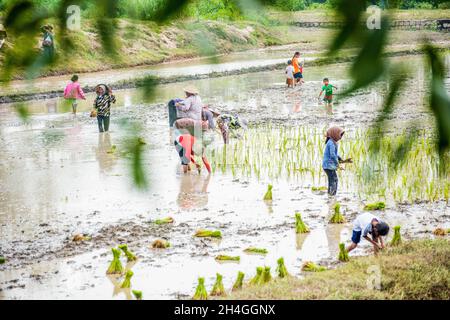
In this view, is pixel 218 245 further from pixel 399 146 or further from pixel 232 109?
pixel 232 109

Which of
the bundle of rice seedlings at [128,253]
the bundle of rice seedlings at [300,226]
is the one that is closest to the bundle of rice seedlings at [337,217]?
the bundle of rice seedlings at [300,226]

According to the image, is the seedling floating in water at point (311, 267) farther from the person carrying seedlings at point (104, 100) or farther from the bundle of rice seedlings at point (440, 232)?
the person carrying seedlings at point (104, 100)

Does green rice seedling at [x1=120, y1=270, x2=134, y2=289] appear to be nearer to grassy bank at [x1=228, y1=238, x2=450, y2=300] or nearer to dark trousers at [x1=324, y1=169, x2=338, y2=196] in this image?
grassy bank at [x1=228, y1=238, x2=450, y2=300]

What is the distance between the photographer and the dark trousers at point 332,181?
10037mm

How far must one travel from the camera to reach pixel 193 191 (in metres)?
10.9

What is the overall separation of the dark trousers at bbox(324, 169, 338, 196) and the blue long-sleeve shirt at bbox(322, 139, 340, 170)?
7cm

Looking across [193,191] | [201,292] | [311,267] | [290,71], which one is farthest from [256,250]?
[290,71]

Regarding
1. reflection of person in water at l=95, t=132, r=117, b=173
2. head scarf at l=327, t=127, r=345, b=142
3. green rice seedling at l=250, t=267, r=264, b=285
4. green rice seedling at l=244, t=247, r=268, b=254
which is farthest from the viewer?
reflection of person in water at l=95, t=132, r=117, b=173

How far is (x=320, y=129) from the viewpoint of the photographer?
16.0m

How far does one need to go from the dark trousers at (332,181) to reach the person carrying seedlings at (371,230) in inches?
90.9

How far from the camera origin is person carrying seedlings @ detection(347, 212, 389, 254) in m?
7.35

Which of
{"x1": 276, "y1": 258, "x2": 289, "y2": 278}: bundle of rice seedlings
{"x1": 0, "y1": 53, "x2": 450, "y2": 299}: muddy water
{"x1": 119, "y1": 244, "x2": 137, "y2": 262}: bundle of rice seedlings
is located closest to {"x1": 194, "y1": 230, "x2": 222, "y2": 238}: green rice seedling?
{"x1": 0, "y1": 53, "x2": 450, "y2": 299}: muddy water
